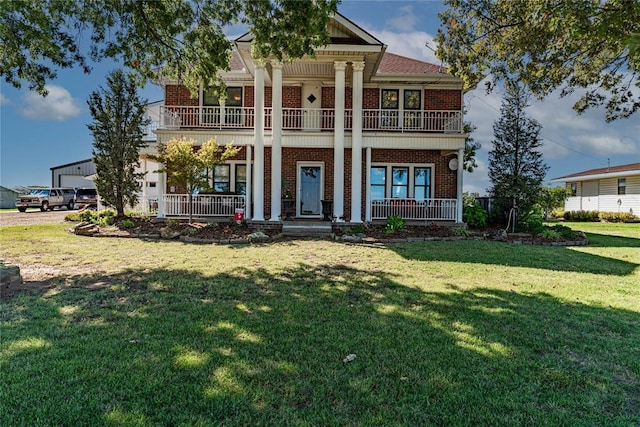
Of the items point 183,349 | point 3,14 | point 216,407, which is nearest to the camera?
point 216,407

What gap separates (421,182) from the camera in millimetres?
15695

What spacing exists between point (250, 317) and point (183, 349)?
0.99m

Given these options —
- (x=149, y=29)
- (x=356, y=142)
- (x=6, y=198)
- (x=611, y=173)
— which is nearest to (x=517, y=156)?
(x=356, y=142)

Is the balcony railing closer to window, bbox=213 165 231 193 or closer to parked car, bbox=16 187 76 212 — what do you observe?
window, bbox=213 165 231 193

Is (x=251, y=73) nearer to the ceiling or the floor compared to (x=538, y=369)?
nearer to the ceiling

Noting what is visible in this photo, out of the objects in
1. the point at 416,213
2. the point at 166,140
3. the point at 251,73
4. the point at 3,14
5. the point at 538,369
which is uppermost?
the point at 251,73

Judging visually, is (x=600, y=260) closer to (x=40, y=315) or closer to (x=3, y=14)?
(x=40, y=315)

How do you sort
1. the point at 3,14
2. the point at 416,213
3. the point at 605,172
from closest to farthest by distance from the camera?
the point at 3,14
the point at 416,213
the point at 605,172

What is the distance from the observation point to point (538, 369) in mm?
3000

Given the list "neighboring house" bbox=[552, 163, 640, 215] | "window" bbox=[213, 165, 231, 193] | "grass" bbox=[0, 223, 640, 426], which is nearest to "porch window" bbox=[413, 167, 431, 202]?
"window" bbox=[213, 165, 231, 193]

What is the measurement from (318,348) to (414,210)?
1182 centimetres

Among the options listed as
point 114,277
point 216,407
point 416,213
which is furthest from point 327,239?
point 216,407

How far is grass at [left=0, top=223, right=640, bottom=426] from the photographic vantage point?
239 centimetres

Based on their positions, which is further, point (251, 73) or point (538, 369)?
point (251, 73)
